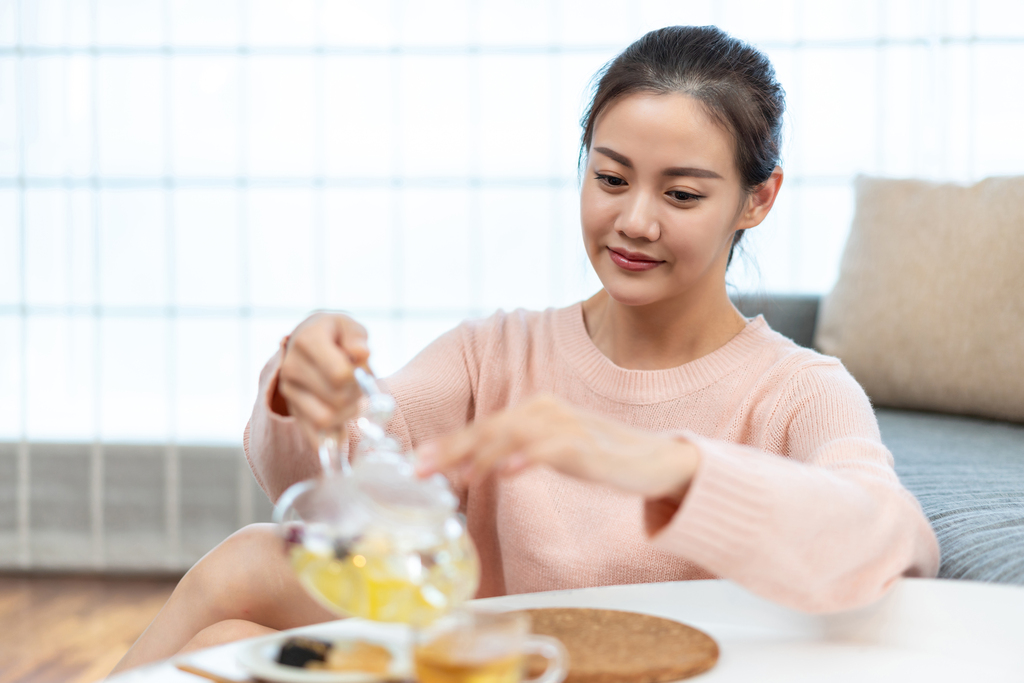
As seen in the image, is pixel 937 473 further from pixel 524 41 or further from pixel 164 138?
pixel 164 138

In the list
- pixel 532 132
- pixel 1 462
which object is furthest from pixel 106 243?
pixel 532 132

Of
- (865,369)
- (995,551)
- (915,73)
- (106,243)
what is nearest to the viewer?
(995,551)

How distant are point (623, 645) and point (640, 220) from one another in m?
0.56

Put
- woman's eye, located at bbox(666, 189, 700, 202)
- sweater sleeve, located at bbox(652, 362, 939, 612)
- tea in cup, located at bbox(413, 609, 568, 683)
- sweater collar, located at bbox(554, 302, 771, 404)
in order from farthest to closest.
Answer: sweater collar, located at bbox(554, 302, 771, 404), woman's eye, located at bbox(666, 189, 700, 202), sweater sleeve, located at bbox(652, 362, 939, 612), tea in cup, located at bbox(413, 609, 568, 683)

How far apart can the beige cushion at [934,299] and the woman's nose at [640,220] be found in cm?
106

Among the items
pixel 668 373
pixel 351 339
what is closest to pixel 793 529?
pixel 351 339

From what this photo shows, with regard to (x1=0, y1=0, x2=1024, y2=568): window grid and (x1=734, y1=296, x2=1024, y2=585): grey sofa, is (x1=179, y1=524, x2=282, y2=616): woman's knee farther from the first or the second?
(x1=0, y1=0, x2=1024, y2=568): window grid

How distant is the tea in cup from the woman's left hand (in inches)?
4.6

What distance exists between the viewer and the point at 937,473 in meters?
1.43

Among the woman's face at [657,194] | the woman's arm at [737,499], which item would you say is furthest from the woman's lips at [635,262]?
the woman's arm at [737,499]

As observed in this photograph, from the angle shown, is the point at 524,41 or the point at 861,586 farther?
the point at 524,41

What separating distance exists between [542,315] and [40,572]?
211 centimetres

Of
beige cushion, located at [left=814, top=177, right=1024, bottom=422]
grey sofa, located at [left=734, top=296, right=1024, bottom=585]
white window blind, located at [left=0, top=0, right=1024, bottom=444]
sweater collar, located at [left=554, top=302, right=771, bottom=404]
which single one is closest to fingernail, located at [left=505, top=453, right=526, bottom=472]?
grey sofa, located at [left=734, top=296, right=1024, bottom=585]

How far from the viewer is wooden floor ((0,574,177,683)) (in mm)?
2135
